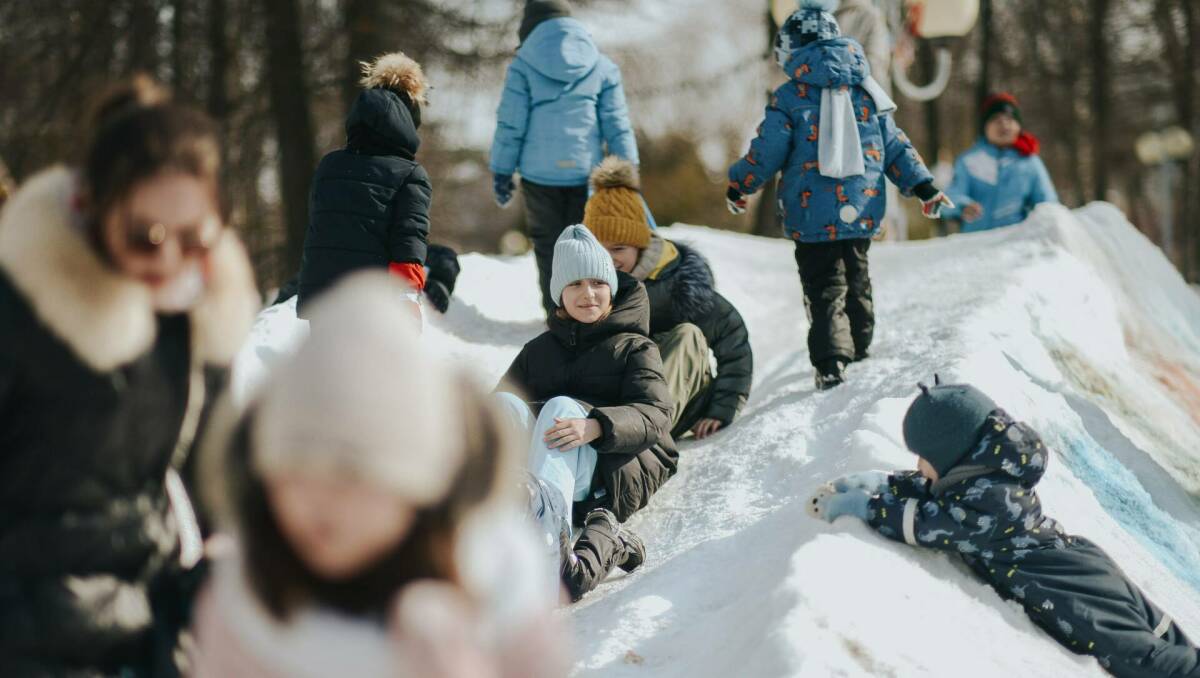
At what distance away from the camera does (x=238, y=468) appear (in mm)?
1576

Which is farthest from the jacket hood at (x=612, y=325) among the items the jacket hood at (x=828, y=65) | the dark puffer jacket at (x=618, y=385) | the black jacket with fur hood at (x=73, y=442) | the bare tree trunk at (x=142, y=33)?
the bare tree trunk at (x=142, y=33)

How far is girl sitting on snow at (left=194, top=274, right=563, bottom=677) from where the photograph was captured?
1.46m

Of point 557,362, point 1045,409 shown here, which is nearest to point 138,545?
point 557,362

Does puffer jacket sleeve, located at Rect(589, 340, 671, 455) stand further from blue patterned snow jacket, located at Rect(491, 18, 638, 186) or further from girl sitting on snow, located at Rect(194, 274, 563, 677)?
girl sitting on snow, located at Rect(194, 274, 563, 677)

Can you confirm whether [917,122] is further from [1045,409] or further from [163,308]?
[163,308]

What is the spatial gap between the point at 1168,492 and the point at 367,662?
181 inches

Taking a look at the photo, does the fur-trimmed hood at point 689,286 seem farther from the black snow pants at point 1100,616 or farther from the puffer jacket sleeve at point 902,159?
the black snow pants at point 1100,616

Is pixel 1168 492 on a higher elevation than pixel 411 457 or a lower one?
lower

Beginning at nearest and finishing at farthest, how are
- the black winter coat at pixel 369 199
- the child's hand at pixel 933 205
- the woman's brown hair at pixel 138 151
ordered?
the woman's brown hair at pixel 138 151
the black winter coat at pixel 369 199
the child's hand at pixel 933 205

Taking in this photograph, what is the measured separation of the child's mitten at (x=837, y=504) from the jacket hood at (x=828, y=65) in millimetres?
2501

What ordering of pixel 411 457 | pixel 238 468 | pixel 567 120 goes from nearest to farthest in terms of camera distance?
pixel 411 457 → pixel 238 468 → pixel 567 120

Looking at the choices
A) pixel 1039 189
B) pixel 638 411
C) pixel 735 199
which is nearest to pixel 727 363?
pixel 735 199

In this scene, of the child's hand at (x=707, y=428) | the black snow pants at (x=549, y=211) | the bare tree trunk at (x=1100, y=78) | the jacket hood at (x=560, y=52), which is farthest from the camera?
the bare tree trunk at (x=1100, y=78)

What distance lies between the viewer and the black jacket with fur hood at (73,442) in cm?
203
